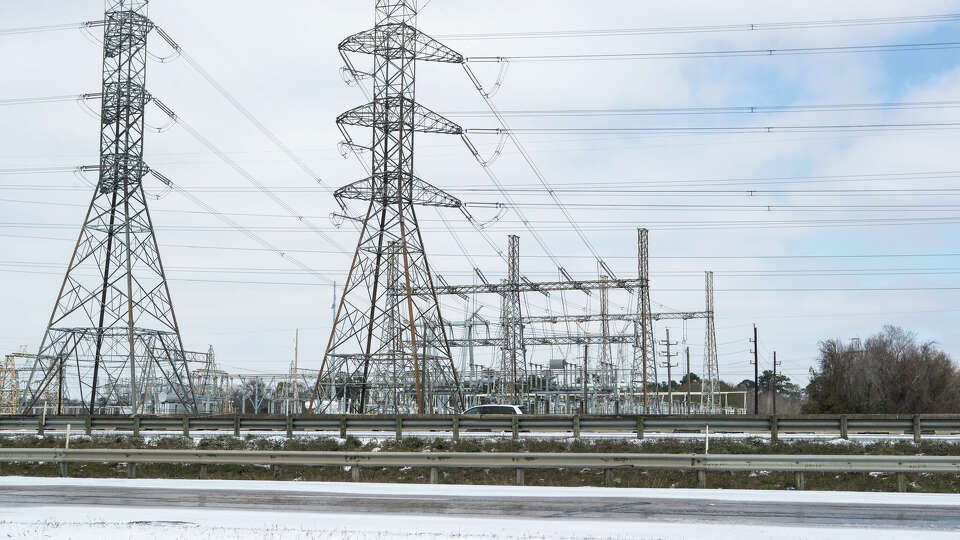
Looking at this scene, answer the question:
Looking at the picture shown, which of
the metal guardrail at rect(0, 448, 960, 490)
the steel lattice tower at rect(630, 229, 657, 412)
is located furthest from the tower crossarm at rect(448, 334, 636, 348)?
the metal guardrail at rect(0, 448, 960, 490)

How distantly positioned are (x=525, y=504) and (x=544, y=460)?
4209 millimetres

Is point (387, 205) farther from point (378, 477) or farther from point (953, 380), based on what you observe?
point (953, 380)

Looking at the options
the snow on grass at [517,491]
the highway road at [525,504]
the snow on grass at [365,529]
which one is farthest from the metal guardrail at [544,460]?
the snow on grass at [365,529]

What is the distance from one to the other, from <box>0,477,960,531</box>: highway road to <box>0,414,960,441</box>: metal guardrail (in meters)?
9.54

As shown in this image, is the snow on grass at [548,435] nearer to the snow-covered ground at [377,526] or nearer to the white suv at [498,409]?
the white suv at [498,409]

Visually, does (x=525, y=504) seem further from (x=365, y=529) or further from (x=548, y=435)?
(x=548, y=435)

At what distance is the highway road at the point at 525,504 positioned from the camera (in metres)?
14.2

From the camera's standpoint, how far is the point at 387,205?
134ft

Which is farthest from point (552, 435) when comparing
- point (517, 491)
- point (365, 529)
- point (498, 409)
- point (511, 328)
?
point (511, 328)

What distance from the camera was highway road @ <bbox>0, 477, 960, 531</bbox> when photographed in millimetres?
14188

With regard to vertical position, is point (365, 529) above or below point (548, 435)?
below

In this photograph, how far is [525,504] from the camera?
54.2 feet

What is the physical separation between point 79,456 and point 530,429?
13.8 metres

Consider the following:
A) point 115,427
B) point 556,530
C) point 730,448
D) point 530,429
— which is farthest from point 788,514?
point 115,427
